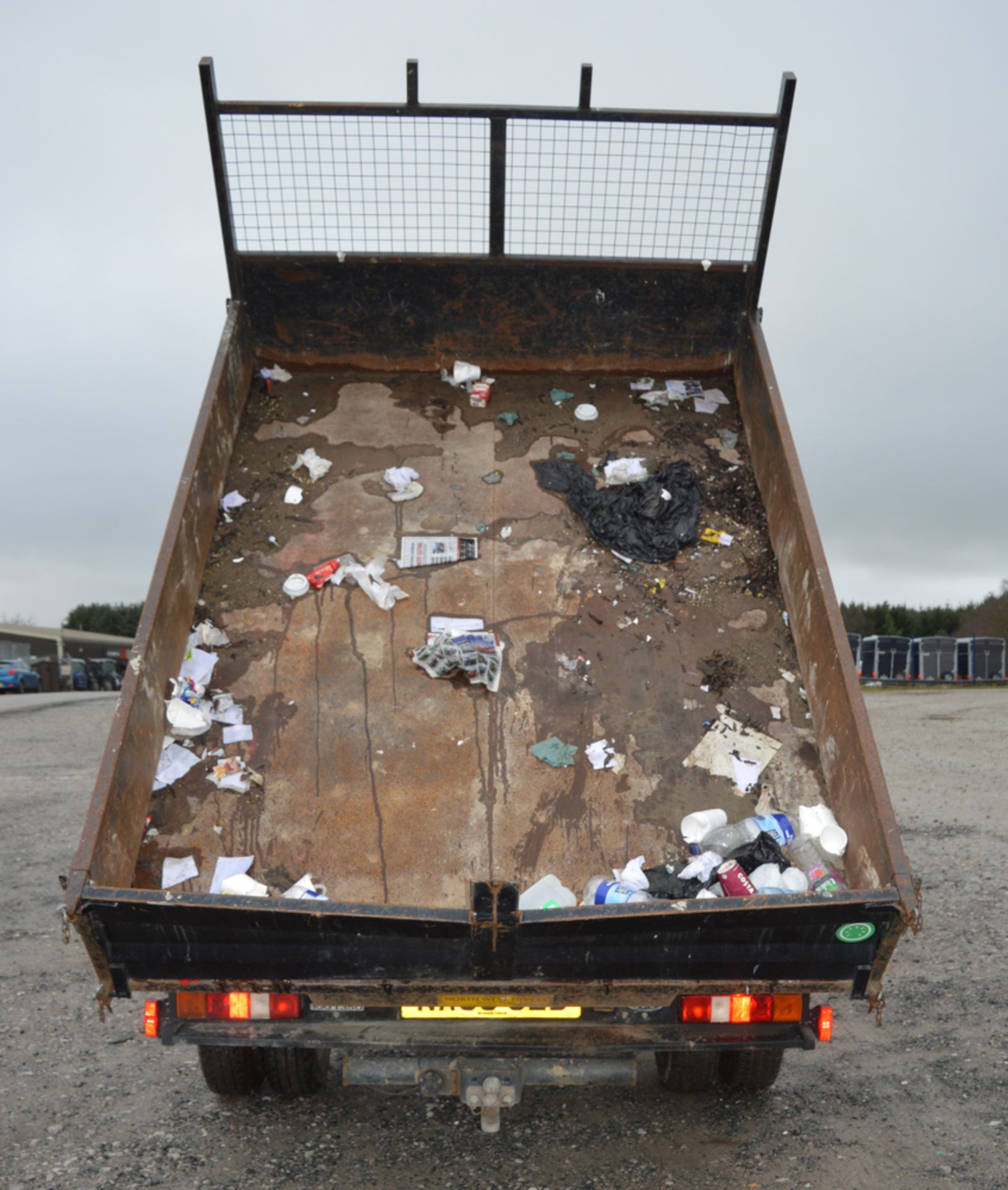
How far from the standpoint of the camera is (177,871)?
10.0 feet

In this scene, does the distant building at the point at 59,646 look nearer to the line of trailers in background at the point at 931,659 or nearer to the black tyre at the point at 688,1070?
the line of trailers in background at the point at 931,659

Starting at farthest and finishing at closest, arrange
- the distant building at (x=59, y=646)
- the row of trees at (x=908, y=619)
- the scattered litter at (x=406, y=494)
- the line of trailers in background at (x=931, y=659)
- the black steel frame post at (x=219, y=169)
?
the row of trees at (x=908, y=619), the distant building at (x=59, y=646), the line of trailers in background at (x=931, y=659), the black steel frame post at (x=219, y=169), the scattered litter at (x=406, y=494)

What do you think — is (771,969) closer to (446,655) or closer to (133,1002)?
(446,655)

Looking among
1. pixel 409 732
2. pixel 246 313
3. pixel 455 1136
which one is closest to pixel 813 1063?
pixel 455 1136

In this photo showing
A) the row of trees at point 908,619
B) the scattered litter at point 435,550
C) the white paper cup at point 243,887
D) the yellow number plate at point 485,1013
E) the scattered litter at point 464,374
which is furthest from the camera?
the row of trees at point 908,619

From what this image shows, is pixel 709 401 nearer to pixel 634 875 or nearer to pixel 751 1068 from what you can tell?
pixel 634 875

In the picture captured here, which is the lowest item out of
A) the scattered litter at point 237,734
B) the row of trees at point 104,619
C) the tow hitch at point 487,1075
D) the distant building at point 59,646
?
the tow hitch at point 487,1075

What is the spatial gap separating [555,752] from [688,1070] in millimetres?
1207

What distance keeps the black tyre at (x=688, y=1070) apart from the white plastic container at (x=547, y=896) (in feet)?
2.61

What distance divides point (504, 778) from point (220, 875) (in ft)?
3.10

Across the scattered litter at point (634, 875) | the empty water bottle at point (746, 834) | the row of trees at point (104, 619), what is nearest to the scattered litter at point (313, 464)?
the scattered litter at point (634, 875)

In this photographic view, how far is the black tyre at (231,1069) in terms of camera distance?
327 centimetres

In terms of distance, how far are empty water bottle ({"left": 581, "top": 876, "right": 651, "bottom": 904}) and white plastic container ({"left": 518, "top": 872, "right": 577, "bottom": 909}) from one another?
0.05 metres

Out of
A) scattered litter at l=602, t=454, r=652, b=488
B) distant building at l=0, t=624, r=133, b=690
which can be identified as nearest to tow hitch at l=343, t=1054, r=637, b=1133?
scattered litter at l=602, t=454, r=652, b=488
